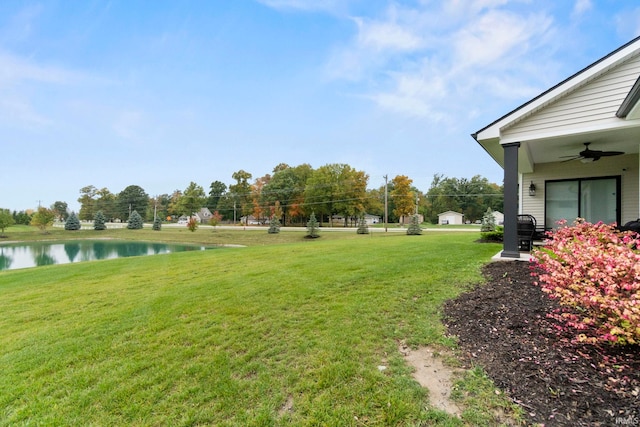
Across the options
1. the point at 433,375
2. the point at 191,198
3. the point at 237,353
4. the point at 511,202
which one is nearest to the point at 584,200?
the point at 511,202

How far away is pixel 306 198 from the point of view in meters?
37.5

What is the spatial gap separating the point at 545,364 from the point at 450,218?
50.0 m

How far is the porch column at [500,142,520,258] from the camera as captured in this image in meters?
5.46

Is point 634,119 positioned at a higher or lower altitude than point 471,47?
lower

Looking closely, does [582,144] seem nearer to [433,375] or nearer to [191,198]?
[433,375]

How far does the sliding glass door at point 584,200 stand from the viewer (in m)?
7.45

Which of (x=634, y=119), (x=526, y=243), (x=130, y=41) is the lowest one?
Answer: (x=526, y=243)

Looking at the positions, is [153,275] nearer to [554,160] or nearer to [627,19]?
[554,160]

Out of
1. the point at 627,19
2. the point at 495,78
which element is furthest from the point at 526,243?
the point at 495,78

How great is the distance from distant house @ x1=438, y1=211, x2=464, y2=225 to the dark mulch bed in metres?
48.2

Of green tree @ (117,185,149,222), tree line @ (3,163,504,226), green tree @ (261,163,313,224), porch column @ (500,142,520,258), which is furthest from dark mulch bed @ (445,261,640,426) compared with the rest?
green tree @ (117,185,149,222)

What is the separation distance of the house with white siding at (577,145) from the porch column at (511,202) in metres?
0.02

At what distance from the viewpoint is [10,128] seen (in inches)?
742

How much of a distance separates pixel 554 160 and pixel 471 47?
504cm
